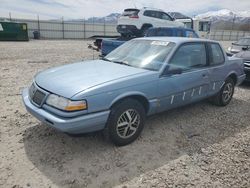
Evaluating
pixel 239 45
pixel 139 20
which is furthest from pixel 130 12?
pixel 239 45

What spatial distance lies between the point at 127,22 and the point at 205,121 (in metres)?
10.9

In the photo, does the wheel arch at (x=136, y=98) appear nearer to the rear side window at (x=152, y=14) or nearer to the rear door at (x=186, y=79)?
the rear door at (x=186, y=79)

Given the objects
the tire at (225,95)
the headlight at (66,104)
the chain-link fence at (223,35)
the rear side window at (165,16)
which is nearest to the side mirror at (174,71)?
the headlight at (66,104)

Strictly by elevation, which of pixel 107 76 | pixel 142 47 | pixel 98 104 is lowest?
pixel 98 104

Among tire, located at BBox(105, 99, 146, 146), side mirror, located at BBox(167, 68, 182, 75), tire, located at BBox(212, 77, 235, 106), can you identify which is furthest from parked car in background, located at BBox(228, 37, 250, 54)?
tire, located at BBox(105, 99, 146, 146)

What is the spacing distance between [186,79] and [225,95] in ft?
5.98

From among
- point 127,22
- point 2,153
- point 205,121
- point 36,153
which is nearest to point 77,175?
point 36,153

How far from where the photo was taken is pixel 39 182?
284 centimetres

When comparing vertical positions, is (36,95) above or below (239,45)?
below

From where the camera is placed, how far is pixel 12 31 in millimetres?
21906

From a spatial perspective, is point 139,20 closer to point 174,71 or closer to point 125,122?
point 174,71

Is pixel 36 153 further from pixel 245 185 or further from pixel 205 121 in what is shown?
pixel 205 121

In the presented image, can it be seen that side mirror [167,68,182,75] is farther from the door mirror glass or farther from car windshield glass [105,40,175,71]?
car windshield glass [105,40,175,71]

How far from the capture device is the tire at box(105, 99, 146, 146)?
3.43 m
